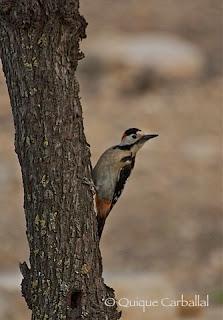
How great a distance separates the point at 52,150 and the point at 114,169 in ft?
5.67

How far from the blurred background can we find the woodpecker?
2.43 m

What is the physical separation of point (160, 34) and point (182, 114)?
10.7 ft

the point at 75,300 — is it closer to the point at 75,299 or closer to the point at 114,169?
the point at 75,299

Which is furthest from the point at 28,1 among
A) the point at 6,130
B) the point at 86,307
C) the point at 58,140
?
the point at 6,130

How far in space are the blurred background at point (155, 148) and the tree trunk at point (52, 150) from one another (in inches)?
154

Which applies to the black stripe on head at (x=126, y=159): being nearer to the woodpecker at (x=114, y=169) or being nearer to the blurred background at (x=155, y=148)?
the woodpecker at (x=114, y=169)

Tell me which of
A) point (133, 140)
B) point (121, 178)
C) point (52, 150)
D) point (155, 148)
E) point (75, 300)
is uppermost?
point (155, 148)

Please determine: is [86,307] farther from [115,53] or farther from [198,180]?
[115,53]

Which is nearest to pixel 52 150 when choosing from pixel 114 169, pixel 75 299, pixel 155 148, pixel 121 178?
pixel 75 299

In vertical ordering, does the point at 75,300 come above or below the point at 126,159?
below

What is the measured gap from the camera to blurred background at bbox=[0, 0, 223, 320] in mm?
10961

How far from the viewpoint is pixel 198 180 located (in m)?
14.0

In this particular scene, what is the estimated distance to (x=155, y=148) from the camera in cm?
1510

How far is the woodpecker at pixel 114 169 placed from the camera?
244 inches
